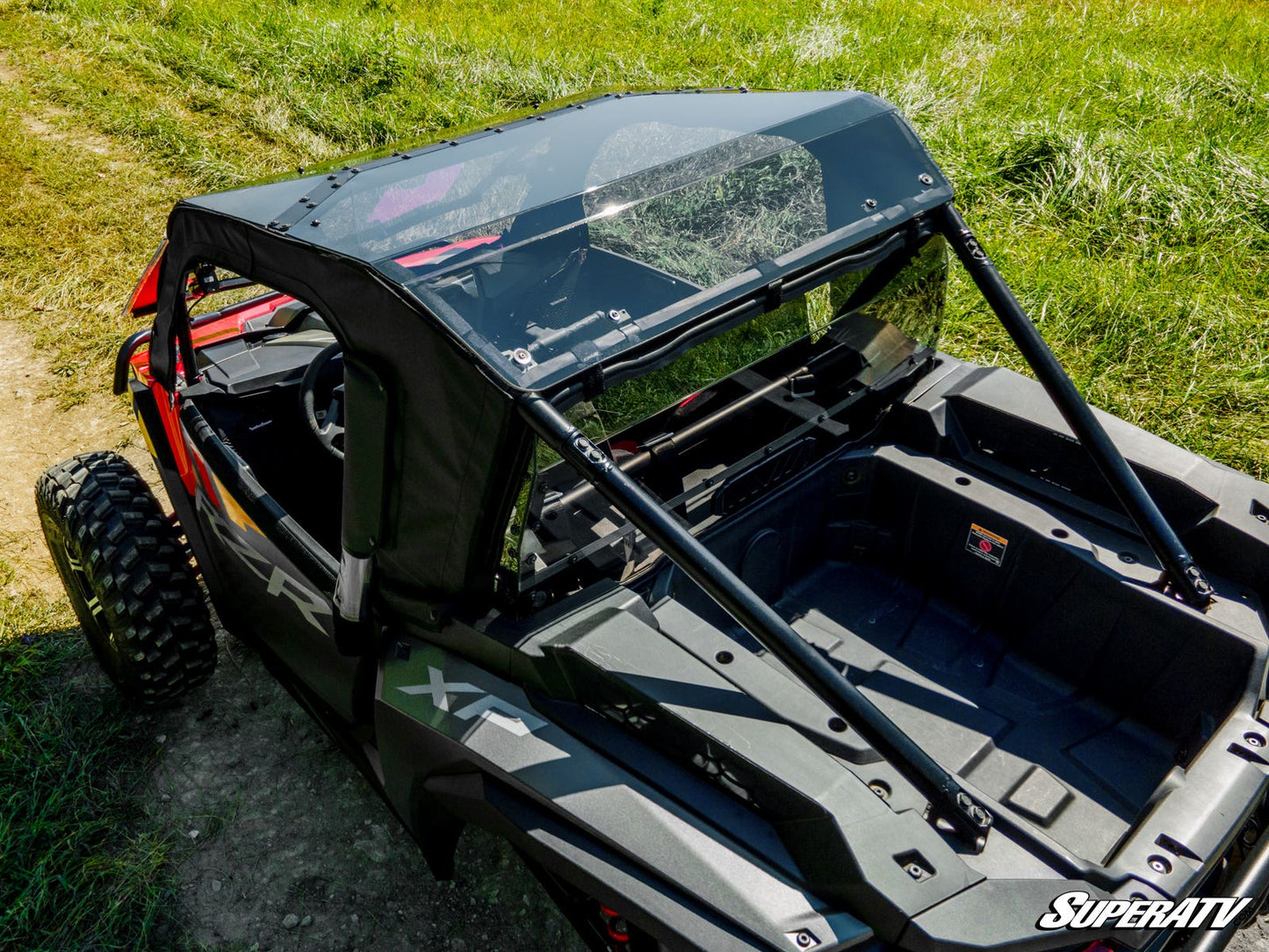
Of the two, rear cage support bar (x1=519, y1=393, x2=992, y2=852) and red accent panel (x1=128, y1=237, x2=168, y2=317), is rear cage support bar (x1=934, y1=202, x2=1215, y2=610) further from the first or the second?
red accent panel (x1=128, y1=237, x2=168, y2=317)

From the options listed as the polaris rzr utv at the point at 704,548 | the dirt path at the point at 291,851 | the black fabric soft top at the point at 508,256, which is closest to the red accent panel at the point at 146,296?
the polaris rzr utv at the point at 704,548

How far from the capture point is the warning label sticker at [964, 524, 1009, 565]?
267 centimetres

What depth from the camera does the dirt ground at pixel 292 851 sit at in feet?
8.80

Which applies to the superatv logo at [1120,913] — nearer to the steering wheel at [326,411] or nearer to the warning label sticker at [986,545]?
the warning label sticker at [986,545]

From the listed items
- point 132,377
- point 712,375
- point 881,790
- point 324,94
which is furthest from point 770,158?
point 324,94

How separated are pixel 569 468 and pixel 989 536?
120 centimetres

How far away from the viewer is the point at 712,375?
2418 mm

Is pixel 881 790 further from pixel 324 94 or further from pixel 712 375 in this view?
pixel 324 94

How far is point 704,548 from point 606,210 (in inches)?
29.2

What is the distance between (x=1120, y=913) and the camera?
1.70m

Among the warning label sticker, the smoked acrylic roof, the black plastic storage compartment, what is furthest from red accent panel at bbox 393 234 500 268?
the warning label sticker

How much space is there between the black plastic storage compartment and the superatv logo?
39cm

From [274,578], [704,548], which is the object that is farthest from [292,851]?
[704,548]

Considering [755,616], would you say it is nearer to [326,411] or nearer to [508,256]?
[508,256]
